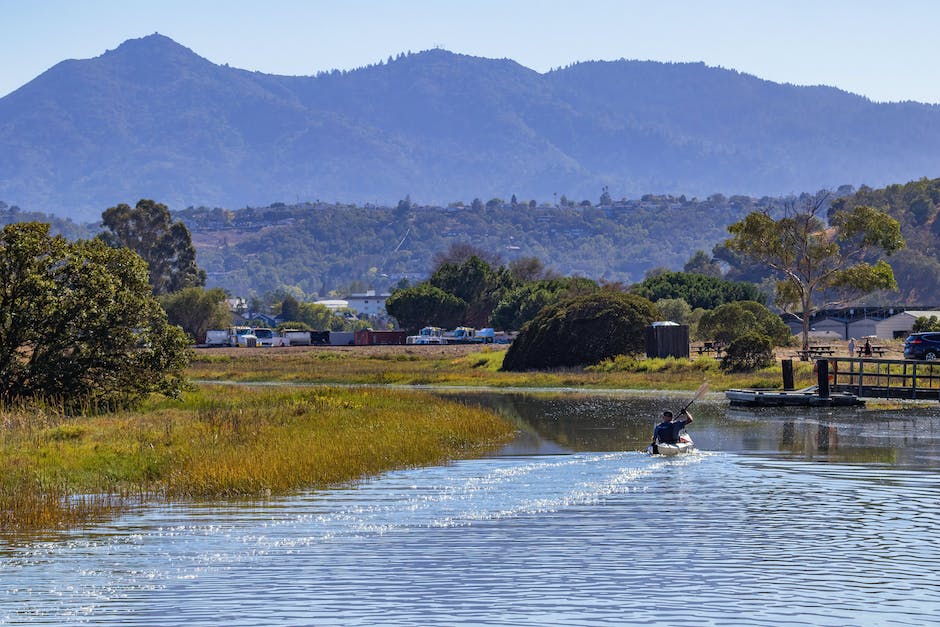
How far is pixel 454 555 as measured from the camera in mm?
24609

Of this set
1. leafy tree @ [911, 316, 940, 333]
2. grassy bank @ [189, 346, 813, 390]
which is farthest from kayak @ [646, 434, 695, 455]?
leafy tree @ [911, 316, 940, 333]

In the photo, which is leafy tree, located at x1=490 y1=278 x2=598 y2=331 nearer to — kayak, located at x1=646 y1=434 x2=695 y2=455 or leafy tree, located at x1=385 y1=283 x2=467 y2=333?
leafy tree, located at x1=385 y1=283 x2=467 y2=333

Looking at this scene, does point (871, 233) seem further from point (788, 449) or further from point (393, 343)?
point (393, 343)

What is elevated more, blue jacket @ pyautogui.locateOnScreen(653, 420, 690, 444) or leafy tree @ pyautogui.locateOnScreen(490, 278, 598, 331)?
leafy tree @ pyautogui.locateOnScreen(490, 278, 598, 331)

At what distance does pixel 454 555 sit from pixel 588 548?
101 inches

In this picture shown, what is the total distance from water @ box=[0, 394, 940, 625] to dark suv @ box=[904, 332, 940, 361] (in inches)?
1760

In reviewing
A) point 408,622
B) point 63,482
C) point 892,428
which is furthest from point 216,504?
point 892,428

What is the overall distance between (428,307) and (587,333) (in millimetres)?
81824

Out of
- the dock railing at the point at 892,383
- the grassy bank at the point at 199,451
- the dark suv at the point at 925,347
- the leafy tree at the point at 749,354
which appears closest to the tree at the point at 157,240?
the leafy tree at the point at 749,354

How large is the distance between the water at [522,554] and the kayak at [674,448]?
10.6 feet

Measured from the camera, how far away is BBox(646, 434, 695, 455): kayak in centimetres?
4288

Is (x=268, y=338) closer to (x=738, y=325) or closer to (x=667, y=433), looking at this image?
(x=738, y=325)

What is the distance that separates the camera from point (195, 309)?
577 ft

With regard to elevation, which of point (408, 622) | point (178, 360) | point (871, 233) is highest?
point (871, 233)
